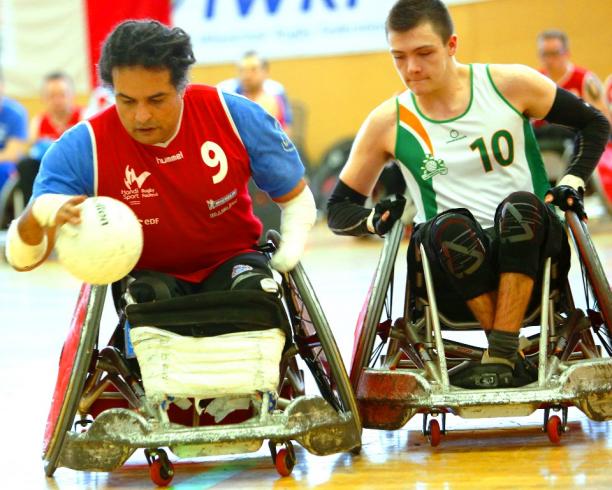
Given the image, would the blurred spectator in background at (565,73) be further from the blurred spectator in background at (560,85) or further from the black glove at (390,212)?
the black glove at (390,212)

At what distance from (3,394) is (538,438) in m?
2.06

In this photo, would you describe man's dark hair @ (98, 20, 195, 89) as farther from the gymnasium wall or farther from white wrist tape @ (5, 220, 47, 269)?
the gymnasium wall

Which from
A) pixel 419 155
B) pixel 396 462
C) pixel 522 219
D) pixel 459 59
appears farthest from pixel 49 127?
pixel 396 462

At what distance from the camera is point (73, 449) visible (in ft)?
10.0

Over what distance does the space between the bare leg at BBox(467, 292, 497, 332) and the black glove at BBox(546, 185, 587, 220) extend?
0.31 m

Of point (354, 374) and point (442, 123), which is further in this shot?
point (442, 123)

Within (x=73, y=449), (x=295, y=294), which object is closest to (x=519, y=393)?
(x=295, y=294)

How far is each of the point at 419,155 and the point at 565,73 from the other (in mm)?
5477

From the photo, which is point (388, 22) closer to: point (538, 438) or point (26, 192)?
point (538, 438)

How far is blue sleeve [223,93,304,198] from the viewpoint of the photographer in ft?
10.9

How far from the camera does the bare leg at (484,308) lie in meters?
3.41

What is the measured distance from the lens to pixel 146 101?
10.2 ft

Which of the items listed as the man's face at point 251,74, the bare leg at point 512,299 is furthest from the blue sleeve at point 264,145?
the man's face at point 251,74

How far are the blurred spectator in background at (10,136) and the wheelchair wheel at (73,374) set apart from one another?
753 cm
